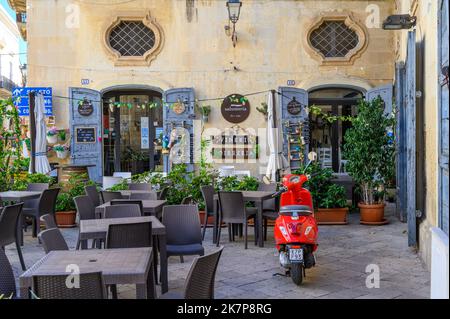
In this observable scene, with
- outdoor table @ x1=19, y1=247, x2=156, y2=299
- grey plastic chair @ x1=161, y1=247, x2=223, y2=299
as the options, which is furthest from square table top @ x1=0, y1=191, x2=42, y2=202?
grey plastic chair @ x1=161, y1=247, x2=223, y2=299

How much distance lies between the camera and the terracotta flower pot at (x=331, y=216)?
31.5 ft

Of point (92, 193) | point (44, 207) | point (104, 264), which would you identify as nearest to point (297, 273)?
point (104, 264)

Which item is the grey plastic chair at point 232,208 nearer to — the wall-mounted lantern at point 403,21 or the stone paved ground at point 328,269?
the stone paved ground at point 328,269

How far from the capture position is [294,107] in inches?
542

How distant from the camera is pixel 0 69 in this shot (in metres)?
32.2

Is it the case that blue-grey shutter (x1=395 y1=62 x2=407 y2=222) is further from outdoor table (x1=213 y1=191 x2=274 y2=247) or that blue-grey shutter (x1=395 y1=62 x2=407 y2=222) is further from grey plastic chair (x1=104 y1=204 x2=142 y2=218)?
grey plastic chair (x1=104 y1=204 x2=142 y2=218)

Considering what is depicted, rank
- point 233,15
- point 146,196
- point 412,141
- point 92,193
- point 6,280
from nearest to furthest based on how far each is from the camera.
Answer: point 6,280, point 412,141, point 146,196, point 92,193, point 233,15

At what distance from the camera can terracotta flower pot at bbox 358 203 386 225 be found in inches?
380

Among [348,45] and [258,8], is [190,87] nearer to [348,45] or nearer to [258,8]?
[258,8]

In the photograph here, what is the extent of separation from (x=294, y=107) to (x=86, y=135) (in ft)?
17.1

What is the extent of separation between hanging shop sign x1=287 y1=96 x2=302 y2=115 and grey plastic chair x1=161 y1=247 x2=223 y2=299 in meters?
10.5

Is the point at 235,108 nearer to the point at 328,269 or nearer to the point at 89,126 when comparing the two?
the point at 89,126

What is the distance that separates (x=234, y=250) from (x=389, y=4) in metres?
9.18
